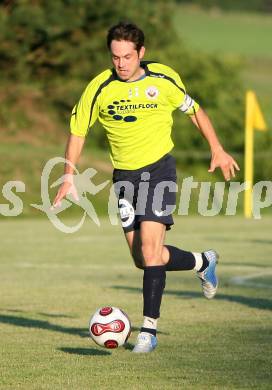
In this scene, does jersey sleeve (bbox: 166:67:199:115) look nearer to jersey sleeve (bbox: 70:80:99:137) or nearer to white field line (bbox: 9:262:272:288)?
jersey sleeve (bbox: 70:80:99:137)

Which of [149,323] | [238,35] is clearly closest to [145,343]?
[149,323]

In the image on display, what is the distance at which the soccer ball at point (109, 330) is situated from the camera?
818 cm

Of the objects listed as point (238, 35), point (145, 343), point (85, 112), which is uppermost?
point (238, 35)

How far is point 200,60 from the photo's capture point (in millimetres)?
39875

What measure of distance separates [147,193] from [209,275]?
1405 mm

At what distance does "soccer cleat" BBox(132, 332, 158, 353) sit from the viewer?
826 centimetres

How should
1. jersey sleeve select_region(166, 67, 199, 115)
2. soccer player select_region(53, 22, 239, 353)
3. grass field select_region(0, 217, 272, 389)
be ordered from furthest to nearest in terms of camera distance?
1. jersey sleeve select_region(166, 67, 199, 115)
2. soccer player select_region(53, 22, 239, 353)
3. grass field select_region(0, 217, 272, 389)

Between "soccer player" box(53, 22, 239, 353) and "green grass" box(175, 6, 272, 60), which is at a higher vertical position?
"green grass" box(175, 6, 272, 60)

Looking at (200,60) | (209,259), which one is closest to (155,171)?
(209,259)

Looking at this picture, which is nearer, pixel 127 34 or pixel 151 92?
pixel 127 34

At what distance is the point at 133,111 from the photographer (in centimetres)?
859

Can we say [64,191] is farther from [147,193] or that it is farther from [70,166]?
[147,193]

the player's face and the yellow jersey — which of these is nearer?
the player's face

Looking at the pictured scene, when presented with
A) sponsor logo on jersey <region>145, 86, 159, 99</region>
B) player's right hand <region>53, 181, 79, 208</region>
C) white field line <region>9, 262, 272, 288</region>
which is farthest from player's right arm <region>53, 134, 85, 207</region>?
white field line <region>9, 262, 272, 288</region>
